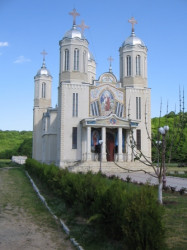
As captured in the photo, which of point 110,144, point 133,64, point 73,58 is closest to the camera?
point 110,144

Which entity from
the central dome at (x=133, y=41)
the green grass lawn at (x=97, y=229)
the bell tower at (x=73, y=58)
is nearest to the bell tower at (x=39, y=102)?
the bell tower at (x=73, y=58)

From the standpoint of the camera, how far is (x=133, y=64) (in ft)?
101

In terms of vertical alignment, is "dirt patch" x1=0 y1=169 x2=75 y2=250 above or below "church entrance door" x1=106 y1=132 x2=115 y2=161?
below

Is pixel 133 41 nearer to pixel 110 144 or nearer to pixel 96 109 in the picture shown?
pixel 96 109

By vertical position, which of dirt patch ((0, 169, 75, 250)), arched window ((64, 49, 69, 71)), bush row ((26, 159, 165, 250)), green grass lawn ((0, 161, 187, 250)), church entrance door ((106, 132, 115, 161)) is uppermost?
arched window ((64, 49, 69, 71))

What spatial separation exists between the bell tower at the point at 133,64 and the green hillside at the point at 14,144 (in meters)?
33.8

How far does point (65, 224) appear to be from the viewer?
6.94m

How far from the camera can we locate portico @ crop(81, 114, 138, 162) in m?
26.5

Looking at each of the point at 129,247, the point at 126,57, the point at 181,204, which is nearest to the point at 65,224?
the point at 129,247

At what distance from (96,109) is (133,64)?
664 centimetres

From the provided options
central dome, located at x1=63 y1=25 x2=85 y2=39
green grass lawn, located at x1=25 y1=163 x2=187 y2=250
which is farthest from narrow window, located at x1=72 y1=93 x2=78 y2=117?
green grass lawn, located at x1=25 y1=163 x2=187 y2=250

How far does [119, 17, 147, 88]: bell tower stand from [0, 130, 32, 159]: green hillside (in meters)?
33.8

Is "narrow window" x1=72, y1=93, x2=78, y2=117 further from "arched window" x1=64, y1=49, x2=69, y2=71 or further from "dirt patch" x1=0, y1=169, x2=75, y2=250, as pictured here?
"dirt patch" x1=0, y1=169, x2=75, y2=250

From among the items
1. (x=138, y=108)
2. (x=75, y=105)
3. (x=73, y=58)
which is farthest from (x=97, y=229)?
(x=73, y=58)
